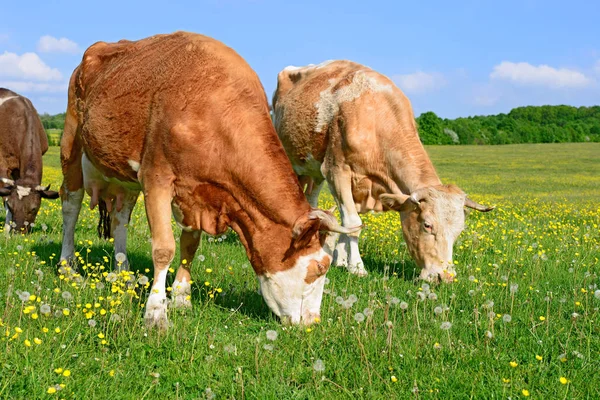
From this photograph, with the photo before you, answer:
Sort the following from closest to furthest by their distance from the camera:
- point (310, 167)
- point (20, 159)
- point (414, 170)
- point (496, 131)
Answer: point (414, 170) < point (310, 167) < point (20, 159) < point (496, 131)

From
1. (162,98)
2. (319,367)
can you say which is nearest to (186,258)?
(162,98)

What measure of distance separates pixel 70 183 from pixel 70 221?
491mm

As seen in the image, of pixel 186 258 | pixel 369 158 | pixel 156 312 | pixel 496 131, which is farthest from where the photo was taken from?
pixel 496 131

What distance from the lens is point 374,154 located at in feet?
30.9

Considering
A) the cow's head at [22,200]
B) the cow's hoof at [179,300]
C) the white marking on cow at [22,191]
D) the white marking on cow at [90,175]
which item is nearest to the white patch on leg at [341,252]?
→ the white marking on cow at [90,175]

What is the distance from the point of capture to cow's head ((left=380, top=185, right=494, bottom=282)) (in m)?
8.05

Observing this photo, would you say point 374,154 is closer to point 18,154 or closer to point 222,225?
point 222,225

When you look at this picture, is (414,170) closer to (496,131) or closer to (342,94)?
(342,94)

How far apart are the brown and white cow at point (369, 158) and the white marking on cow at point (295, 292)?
224cm

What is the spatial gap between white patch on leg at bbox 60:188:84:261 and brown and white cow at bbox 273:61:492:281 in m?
3.61

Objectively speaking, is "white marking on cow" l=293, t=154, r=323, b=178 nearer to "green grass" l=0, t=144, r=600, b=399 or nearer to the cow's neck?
the cow's neck

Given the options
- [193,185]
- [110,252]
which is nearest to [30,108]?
[110,252]

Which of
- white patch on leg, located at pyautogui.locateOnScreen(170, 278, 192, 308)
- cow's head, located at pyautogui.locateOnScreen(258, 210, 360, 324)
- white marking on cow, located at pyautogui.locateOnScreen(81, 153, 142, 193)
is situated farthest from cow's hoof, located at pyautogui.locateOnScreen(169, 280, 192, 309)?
white marking on cow, located at pyautogui.locateOnScreen(81, 153, 142, 193)

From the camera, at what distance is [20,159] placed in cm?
1316
